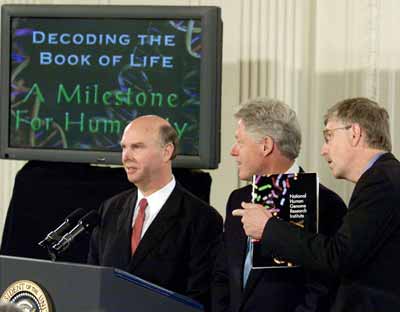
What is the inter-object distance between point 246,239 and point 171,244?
361 millimetres

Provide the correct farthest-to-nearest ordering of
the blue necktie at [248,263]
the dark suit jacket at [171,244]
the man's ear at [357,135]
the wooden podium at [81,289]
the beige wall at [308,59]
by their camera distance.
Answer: the beige wall at [308,59] < the dark suit jacket at [171,244] < the blue necktie at [248,263] < the man's ear at [357,135] < the wooden podium at [81,289]

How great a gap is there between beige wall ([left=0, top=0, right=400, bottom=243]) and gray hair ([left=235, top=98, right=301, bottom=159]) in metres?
1.18

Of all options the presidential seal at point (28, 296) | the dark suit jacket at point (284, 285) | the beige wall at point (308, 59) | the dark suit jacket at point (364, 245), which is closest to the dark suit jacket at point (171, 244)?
the dark suit jacket at point (284, 285)

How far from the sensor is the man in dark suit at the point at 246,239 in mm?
3805

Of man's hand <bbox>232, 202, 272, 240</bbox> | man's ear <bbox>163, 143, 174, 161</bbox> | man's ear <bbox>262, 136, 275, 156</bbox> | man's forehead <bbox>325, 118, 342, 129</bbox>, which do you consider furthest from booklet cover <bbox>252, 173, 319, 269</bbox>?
man's ear <bbox>163, 143, 174, 161</bbox>

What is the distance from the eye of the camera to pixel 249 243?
12.8 feet

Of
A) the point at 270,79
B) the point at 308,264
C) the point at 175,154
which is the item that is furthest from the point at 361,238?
the point at 270,79

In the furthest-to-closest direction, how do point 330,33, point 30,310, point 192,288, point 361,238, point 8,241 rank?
point 330,33, point 8,241, point 192,288, point 361,238, point 30,310

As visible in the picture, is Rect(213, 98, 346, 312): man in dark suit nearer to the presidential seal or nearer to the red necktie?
the red necktie

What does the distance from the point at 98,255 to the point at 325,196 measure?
970mm

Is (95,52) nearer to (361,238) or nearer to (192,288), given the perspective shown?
(192,288)

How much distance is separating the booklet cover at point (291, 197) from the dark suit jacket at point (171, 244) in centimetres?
58

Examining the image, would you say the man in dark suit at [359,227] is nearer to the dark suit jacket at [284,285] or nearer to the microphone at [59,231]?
the dark suit jacket at [284,285]

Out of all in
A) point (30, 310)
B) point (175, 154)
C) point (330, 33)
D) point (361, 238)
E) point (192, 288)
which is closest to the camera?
point (30, 310)
